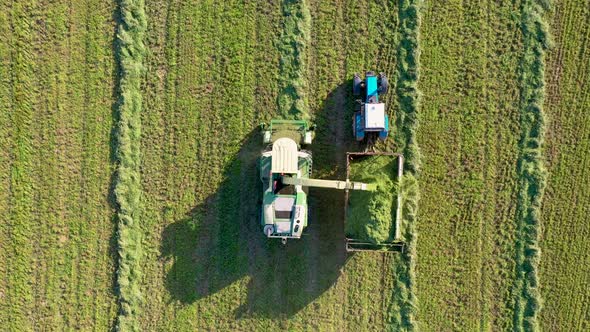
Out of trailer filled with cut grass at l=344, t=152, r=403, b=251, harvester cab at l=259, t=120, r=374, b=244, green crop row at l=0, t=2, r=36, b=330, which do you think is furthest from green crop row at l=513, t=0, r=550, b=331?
green crop row at l=0, t=2, r=36, b=330

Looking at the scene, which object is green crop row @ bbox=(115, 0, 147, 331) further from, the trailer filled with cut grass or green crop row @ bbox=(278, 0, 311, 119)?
the trailer filled with cut grass

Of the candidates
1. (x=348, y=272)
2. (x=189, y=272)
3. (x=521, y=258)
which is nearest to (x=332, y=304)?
(x=348, y=272)

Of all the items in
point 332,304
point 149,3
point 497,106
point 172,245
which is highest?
point 149,3

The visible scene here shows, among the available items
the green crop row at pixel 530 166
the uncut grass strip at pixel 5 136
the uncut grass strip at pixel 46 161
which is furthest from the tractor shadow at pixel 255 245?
the green crop row at pixel 530 166

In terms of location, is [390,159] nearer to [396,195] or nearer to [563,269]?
[396,195]

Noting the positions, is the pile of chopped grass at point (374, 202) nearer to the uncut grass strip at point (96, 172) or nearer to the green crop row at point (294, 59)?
the green crop row at point (294, 59)

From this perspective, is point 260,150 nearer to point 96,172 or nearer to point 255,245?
point 255,245
